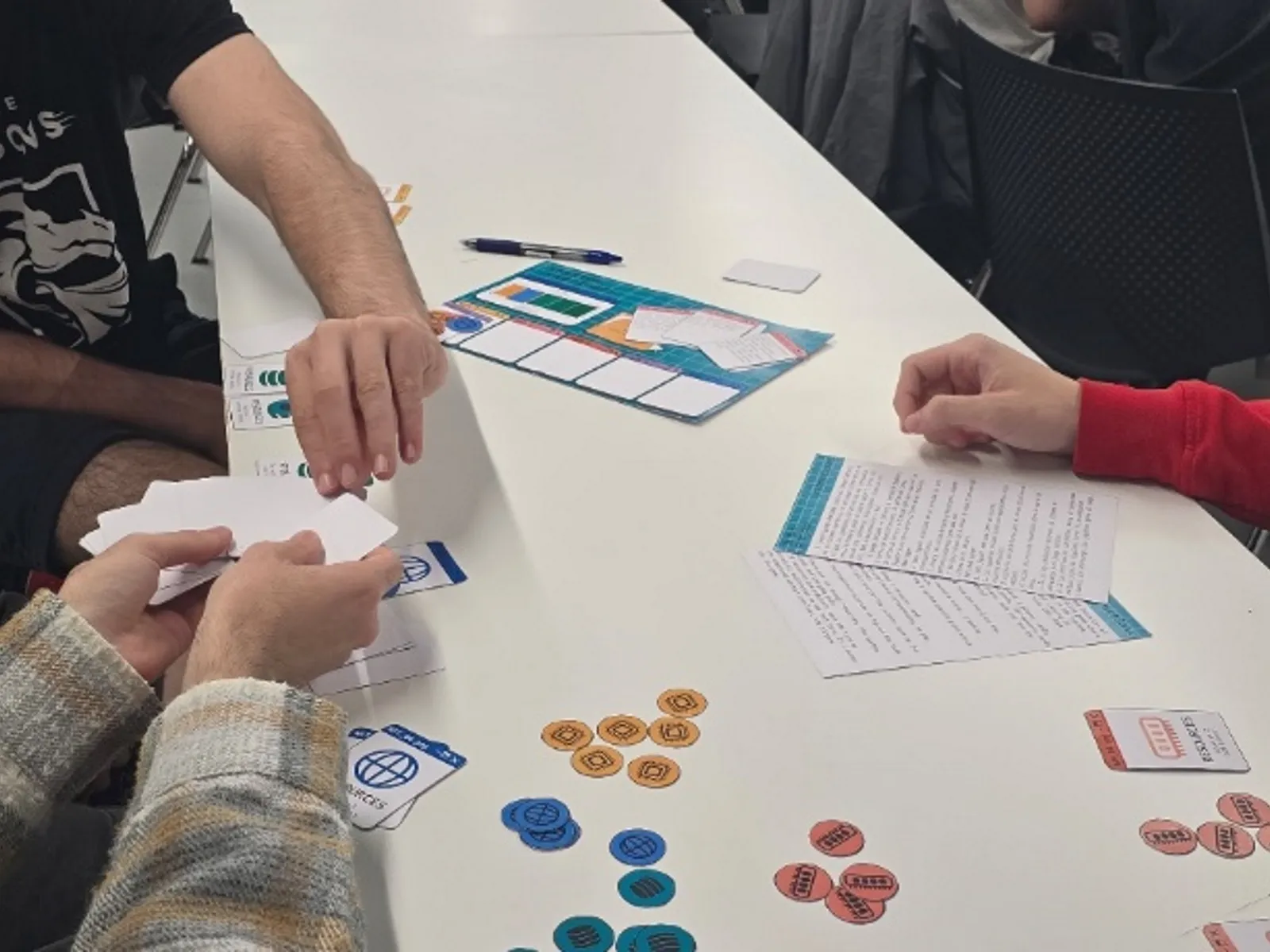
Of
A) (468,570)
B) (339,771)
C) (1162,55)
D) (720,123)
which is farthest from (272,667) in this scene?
(1162,55)

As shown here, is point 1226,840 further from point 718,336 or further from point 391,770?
point 718,336

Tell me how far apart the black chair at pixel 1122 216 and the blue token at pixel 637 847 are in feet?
4.25

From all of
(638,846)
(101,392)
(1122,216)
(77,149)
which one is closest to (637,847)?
(638,846)

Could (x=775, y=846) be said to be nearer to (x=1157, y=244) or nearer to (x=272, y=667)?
(x=272, y=667)

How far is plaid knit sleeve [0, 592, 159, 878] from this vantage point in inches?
29.1

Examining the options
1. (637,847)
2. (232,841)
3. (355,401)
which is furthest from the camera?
(355,401)

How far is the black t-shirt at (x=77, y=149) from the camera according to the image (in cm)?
152

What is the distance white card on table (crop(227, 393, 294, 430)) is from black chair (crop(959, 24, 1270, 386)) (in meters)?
1.10

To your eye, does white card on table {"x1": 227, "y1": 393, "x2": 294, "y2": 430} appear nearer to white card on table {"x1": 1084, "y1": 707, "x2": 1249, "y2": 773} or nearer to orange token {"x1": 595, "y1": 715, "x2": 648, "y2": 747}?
orange token {"x1": 595, "y1": 715, "x2": 648, "y2": 747}

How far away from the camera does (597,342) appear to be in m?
1.36

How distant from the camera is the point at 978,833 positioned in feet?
2.59

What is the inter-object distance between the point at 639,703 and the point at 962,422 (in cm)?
44

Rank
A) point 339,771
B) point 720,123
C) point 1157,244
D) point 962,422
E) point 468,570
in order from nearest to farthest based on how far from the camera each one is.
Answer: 1. point 339,771
2. point 468,570
3. point 962,422
4. point 1157,244
5. point 720,123

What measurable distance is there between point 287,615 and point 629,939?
295 millimetres
